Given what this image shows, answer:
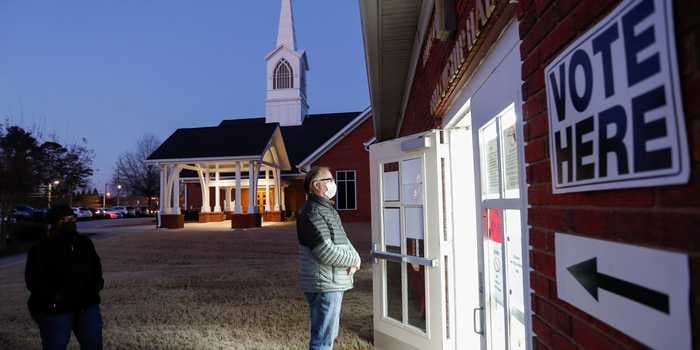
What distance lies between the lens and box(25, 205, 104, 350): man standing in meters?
3.14

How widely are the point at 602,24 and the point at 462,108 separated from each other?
2148 millimetres

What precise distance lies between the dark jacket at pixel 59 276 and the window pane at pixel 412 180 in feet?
9.30

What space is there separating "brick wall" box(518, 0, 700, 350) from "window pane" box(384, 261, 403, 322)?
2616mm

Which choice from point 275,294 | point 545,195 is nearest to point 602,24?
point 545,195

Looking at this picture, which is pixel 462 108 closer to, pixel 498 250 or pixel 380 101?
pixel 498 250

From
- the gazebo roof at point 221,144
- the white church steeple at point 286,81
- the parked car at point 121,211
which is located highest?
the white church steeple at point 286,81

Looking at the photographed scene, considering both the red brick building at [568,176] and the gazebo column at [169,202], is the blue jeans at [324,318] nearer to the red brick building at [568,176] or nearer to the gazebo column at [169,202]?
the red brick building at [568,176]

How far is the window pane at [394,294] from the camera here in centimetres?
442

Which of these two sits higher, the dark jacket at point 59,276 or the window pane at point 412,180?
the window pane at point 412,180

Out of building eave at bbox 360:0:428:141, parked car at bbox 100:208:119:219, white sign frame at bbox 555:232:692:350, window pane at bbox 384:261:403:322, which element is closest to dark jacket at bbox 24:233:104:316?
window pane at bbox 384:261:403:322

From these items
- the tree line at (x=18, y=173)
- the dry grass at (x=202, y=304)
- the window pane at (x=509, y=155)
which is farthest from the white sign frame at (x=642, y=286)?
the tree line at (x=18, y=173)

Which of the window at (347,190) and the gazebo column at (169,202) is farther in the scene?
the window at (347,190)

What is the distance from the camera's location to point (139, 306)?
6.52m

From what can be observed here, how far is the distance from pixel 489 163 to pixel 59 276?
3276 millimetres
